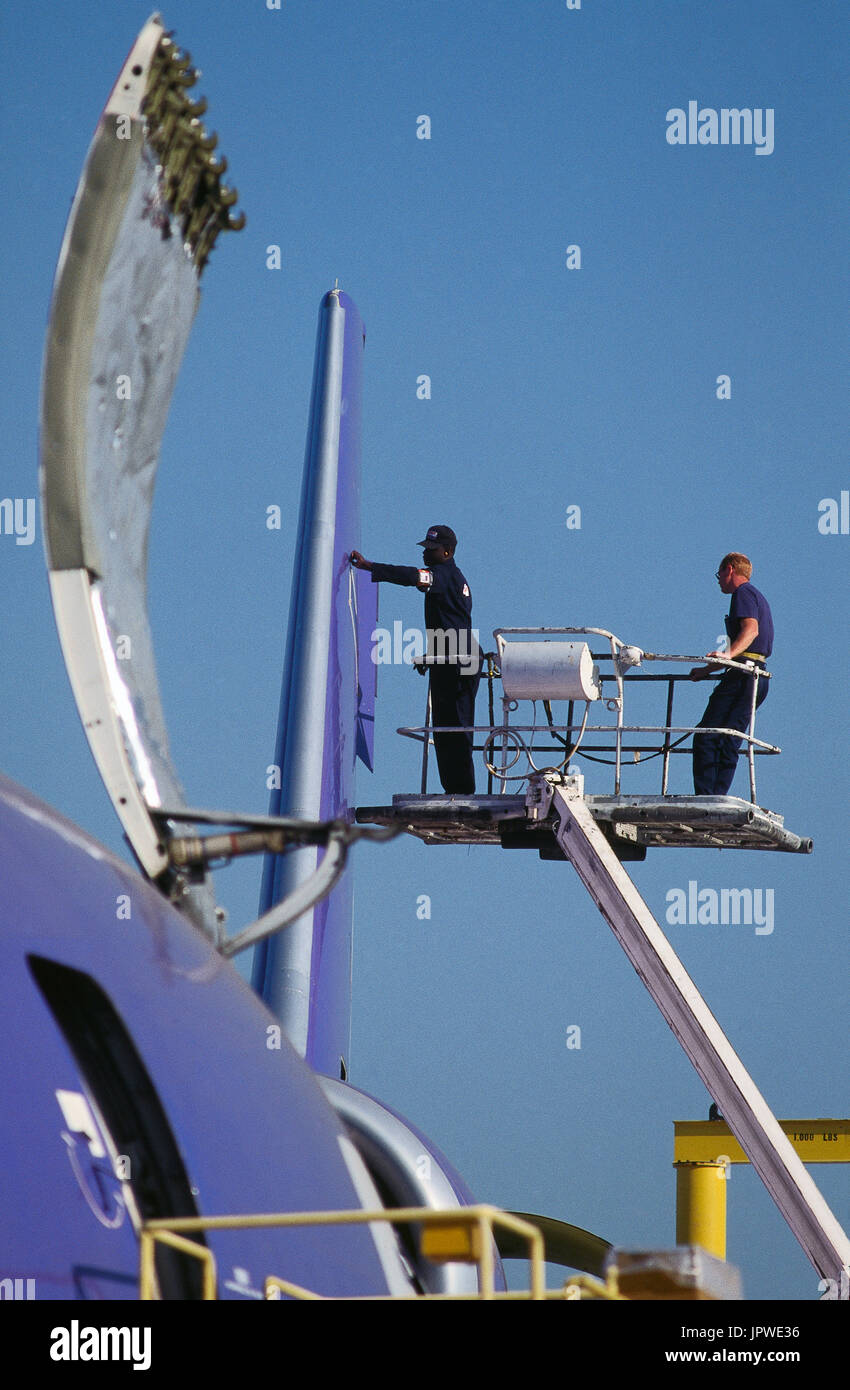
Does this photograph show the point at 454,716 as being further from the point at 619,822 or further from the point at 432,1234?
the point at 432,1234

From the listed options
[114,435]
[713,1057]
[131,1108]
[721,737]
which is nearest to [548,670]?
[721,737]

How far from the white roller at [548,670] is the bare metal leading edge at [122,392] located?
7.87 meters

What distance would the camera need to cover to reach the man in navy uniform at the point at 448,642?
16000mm

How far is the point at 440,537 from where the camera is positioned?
16.2 m

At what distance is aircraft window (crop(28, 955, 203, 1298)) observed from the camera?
662cm

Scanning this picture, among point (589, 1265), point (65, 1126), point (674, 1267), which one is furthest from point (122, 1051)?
point (589, 1265)

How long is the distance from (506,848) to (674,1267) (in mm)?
10312

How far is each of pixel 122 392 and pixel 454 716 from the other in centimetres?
884

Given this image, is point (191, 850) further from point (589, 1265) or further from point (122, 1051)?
point (589, 1265)

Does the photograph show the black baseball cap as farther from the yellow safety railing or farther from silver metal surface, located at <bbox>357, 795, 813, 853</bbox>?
the yellow safety railing

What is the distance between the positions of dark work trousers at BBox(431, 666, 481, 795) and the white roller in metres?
0.51

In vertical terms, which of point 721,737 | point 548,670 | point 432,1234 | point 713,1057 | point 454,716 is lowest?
point 432,1234
